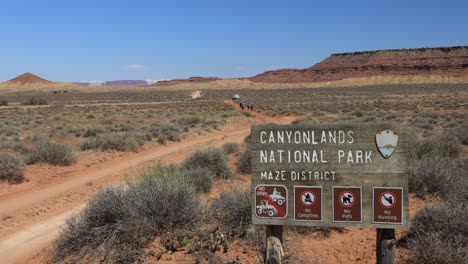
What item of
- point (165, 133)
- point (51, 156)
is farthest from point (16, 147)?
point (165, 133)

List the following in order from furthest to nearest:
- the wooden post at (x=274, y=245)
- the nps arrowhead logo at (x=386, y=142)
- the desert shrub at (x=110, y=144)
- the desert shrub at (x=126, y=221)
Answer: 1. the desert shrub at (x=110, y=144)
2. the desert shrub at (x=126, y=221)
3. the wooden post at (x=274, y=245)
4. the nps arrowhead logo at (x=386, y=142)

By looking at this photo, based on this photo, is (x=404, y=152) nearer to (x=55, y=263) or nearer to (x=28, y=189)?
(x=55, y=263)

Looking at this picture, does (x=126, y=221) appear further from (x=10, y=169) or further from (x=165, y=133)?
(x=165, y=133)

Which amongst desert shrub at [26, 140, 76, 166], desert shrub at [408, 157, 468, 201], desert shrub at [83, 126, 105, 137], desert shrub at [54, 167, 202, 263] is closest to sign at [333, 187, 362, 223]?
desert shrub at [54, 167, 202, 263]

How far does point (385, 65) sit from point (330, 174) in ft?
538

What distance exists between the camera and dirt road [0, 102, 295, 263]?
694 cm

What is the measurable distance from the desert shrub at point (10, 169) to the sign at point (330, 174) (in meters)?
9.78

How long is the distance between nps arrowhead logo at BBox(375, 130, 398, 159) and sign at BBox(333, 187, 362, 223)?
413 mm

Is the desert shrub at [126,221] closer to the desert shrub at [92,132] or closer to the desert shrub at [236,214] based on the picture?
the desert shrub at [236,214]

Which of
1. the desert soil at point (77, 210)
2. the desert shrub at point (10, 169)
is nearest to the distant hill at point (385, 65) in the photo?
the desert soil at point (77, 210)

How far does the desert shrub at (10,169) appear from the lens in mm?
11680

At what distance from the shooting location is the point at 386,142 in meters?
3.92

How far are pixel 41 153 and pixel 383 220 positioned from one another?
12640 mm

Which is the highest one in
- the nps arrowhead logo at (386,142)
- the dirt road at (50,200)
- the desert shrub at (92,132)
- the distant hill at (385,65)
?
the distant hill at (385,65)
